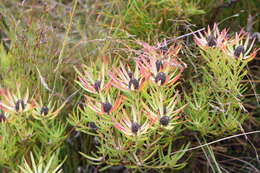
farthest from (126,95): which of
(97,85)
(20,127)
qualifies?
(20,127)

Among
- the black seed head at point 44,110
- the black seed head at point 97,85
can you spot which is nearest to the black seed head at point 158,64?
the black seed head at point 97,85

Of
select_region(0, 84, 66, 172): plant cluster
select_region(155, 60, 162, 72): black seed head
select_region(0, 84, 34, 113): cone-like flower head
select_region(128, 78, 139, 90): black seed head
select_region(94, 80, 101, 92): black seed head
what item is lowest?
select_region(0, 84, 66, 172): plant cluster

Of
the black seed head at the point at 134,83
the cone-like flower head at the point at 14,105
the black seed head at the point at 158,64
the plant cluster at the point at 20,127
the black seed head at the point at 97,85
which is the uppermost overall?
the black seed head at the point at 158,64

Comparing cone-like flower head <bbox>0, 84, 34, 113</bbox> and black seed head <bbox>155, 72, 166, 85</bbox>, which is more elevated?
black seed head <bbox>155, 72, 166, 85</bbox>

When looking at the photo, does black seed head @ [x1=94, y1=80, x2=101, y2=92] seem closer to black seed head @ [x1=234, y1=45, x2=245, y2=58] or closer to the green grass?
the green grass

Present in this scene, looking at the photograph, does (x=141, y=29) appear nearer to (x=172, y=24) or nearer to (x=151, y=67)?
(x=172, y=24)

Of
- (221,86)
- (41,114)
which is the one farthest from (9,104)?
(221,86)

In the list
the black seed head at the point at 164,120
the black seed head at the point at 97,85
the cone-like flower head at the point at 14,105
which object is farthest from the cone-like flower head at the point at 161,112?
the cone-like flower head at the point at 14,105

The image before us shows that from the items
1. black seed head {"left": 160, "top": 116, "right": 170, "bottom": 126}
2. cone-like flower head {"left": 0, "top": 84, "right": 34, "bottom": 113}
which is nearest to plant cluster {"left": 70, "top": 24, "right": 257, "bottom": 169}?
black seed head {"left": 160, "top": 116, "right": 170, "bottom": 126}

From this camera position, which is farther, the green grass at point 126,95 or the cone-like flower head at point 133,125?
the green grass at point 126,95

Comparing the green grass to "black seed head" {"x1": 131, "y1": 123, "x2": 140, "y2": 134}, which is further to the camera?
the green grass

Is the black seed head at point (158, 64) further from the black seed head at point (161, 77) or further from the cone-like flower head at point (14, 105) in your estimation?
the cone-like flower head at point (14, 105)

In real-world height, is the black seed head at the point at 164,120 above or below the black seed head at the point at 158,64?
below
